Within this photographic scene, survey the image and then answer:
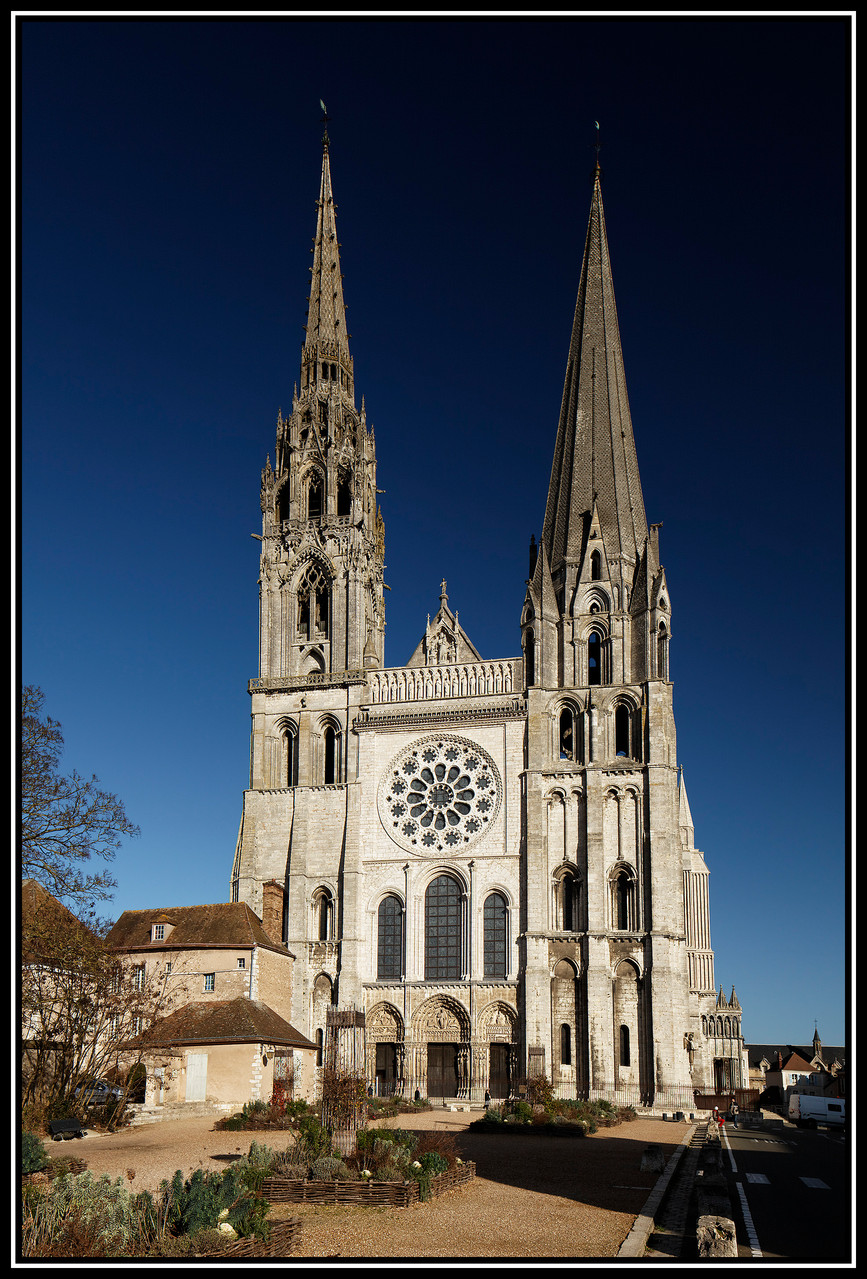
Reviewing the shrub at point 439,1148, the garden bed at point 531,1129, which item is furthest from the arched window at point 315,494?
the shrub at point 439,1148

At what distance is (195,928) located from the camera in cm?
3972

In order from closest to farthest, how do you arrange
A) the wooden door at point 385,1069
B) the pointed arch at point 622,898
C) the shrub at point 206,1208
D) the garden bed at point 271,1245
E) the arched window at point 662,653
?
the garden bed at point 271,1245 < the shrub at point 206,1208 < the pointed arch at point 622,898 < the wooden door at point 385,1069 < the arched window at point 662,653

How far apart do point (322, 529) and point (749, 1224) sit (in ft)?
131

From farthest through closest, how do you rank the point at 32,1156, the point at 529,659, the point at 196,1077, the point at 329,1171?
the point at 529,659 < the point at 196,1077 < the point at 329,1171 < the point at 32,1156

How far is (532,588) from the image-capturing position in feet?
158

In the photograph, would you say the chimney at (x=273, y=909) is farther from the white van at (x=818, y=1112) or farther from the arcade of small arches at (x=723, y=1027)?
the arcade of small arches at (x=723, y=1027)

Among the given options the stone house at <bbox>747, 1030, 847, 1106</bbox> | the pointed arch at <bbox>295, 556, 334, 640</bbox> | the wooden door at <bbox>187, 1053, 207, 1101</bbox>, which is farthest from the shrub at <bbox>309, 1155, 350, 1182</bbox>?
the stone house at <bbox>747, 1030, 847, 1106</bbox>

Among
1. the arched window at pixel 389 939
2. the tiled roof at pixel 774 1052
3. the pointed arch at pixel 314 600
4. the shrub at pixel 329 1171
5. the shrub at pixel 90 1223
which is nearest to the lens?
the shrub at pixel 90 1223

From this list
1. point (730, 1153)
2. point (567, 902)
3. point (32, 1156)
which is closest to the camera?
point (32, 1156)

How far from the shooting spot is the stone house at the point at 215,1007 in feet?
107

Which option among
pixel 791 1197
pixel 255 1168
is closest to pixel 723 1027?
pixel 791 1197

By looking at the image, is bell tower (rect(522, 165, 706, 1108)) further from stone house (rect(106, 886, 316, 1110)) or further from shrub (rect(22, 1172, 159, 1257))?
shrub (rect(22, 1172, 159, 1257))

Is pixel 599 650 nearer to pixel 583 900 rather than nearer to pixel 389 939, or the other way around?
pixel 583 900

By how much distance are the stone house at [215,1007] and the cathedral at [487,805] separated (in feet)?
12.3
